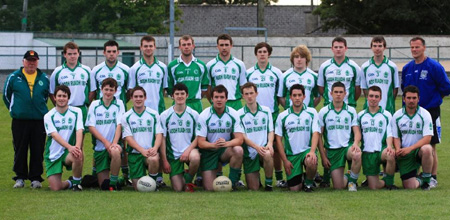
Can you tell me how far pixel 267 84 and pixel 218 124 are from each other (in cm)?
122

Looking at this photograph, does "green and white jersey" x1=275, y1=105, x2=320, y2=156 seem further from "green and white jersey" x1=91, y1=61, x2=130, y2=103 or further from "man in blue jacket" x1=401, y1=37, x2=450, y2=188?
"green and white jersey" x1=91, y1=61, x2=130, y2=103

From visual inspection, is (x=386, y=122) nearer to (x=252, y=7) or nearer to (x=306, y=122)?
(x=306, y=122)

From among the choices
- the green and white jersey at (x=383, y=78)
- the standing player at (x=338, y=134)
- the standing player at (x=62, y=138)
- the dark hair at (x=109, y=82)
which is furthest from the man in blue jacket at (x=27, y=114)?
the green and white jersey at (x=383, y=78)

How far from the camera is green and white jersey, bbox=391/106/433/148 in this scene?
10.6 meters

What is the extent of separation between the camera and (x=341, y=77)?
11539 mm

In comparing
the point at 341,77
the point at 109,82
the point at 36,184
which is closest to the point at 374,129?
the point at 341,77

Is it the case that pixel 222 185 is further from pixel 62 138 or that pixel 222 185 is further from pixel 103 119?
pixel 62 138

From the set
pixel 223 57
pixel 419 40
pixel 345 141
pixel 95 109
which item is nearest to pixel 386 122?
pixel 345 141

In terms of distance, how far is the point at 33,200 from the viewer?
9.67 m

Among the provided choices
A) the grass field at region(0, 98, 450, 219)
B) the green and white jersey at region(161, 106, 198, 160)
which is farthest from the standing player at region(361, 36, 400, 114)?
the green and white jersey at region(161, 106, 198, 160)

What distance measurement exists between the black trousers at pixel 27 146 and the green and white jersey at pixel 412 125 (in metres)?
4.73

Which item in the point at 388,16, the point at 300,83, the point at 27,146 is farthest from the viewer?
the point at 388,16

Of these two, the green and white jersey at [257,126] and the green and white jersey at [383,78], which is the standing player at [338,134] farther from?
the green and white jersey at [383,78]

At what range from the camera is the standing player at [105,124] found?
10.8 meters
